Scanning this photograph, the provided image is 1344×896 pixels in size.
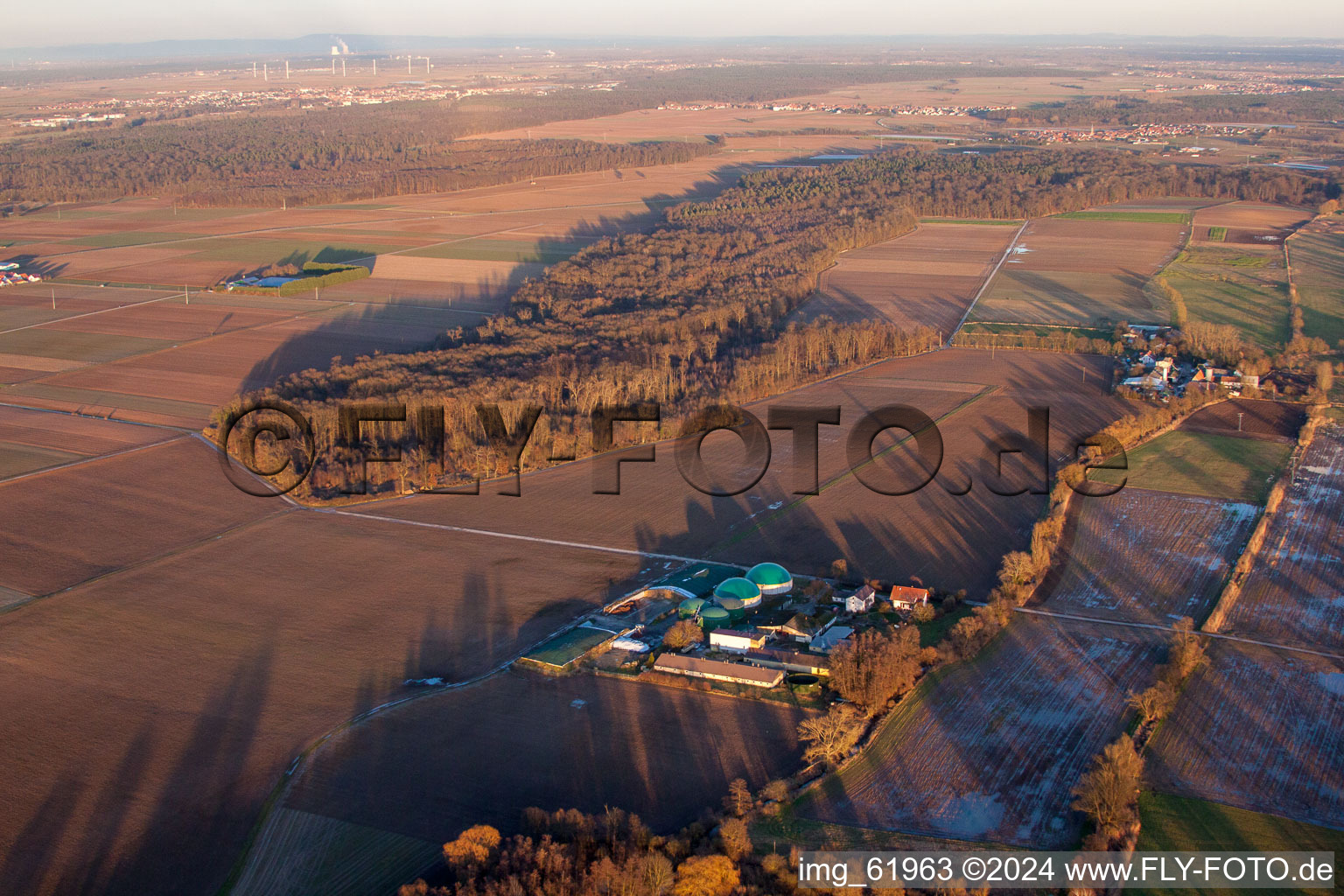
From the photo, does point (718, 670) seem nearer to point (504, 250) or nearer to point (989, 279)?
point (989, 279)

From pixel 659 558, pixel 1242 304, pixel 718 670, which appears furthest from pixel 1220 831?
pixel 1242 304

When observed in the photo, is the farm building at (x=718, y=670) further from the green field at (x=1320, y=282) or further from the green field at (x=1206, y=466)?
the green field at (x=1320, y=282)

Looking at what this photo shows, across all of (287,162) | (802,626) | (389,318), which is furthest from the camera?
(287,162)

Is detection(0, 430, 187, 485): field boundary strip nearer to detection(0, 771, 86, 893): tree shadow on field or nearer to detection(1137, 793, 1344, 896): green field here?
detection(0, 771, 86, 893): tree shadow on field

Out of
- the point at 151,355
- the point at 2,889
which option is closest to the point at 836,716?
the point at 2,889

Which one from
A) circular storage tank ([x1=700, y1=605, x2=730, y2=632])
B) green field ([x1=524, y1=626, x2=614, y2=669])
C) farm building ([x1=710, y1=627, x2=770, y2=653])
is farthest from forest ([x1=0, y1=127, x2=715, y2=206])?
farm building ([x1=710, y1=627, x2=770, y2=653])
